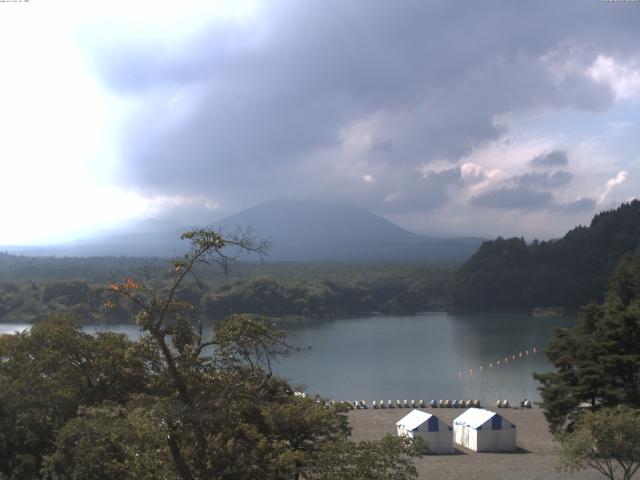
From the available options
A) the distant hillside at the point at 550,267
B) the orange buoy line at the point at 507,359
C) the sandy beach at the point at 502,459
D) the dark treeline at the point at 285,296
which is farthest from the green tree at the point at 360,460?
the distant hillside at the point at 550,267

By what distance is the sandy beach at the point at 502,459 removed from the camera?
10.9 metres

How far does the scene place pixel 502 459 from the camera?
1215cm

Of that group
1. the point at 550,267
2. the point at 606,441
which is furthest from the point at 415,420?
the point at 550,267

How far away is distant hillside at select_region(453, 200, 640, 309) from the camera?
50.2m

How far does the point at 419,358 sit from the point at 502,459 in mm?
16997

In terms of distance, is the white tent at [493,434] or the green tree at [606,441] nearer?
the green tree at [606,441]

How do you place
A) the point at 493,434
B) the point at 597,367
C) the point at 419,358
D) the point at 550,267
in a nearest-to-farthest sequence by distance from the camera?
the point at 597,367 < the point at 493,434 < the point at 419,358 < the point at 550,267

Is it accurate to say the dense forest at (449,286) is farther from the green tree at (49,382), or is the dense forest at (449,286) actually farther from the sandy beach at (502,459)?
the green tree at (49,382)

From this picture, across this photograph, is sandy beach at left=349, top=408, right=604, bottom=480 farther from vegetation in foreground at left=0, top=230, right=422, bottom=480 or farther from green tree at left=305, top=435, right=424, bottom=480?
green tree at left=305, top=435, right=424, bottom=480

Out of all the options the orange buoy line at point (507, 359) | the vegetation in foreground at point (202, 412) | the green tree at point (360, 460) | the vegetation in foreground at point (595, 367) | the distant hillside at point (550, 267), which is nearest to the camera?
the vegetation in foreground at point (202, 412)

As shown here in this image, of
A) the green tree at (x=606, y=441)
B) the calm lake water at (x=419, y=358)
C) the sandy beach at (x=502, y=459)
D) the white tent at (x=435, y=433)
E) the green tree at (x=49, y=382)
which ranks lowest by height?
the calm lake water at (x=419, y=358)

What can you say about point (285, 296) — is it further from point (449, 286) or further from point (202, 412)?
point (202, 412)

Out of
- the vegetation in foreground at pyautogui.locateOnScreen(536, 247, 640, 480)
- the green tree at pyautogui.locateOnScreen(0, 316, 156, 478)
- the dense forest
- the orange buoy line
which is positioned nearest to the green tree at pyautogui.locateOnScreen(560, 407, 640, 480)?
the vegetation in foreground at pyautogui.locateOnScreen(536, 247, 640, 480)

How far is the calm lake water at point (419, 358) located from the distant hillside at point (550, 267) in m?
5.93
